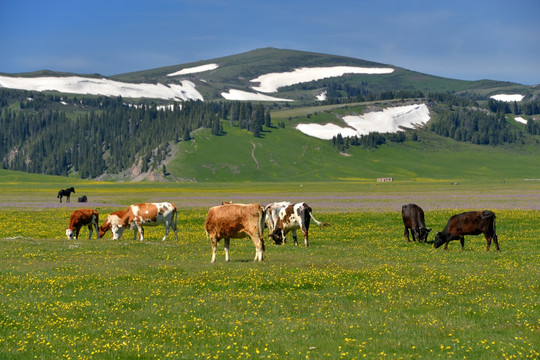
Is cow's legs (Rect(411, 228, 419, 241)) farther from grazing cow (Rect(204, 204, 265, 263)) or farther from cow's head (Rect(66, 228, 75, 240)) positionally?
cow's head (Rect(66, 228, 75, 240))

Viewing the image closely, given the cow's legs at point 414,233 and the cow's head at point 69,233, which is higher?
the cow's legs at point 414,233

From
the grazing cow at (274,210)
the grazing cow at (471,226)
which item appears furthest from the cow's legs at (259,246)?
the grazing cow at (471,226)

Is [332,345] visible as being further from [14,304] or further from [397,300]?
[14,304]

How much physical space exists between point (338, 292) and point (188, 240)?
69.0 ft

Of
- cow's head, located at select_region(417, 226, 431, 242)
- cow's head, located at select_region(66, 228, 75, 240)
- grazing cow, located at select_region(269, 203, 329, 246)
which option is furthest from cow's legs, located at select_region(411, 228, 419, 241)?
cow's head, located at select_region(66, 228, 75, 240)

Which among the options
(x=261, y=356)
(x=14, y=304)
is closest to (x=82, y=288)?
(x=14, y=304)

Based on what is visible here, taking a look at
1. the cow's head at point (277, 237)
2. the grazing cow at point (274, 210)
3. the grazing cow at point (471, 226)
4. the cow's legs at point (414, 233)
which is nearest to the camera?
the grazing cow at point (471, 226)

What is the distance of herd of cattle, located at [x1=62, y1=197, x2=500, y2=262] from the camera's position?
27.0m

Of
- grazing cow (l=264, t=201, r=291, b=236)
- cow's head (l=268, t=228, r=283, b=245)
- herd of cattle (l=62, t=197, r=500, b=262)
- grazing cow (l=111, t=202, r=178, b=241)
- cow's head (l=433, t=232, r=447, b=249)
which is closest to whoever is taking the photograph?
herd of cattle (l=62, t=197, r=500, b=262)

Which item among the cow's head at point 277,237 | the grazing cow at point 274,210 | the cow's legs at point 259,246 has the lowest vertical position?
the cow's head at point 277,237

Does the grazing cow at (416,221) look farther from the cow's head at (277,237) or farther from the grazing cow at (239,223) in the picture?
the grazing cow at (239,223)

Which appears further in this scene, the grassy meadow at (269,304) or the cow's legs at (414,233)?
the cow's legs at (414,233)

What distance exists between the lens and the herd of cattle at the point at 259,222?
2700 cm

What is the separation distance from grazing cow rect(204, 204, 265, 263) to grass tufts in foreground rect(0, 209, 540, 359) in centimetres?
104
